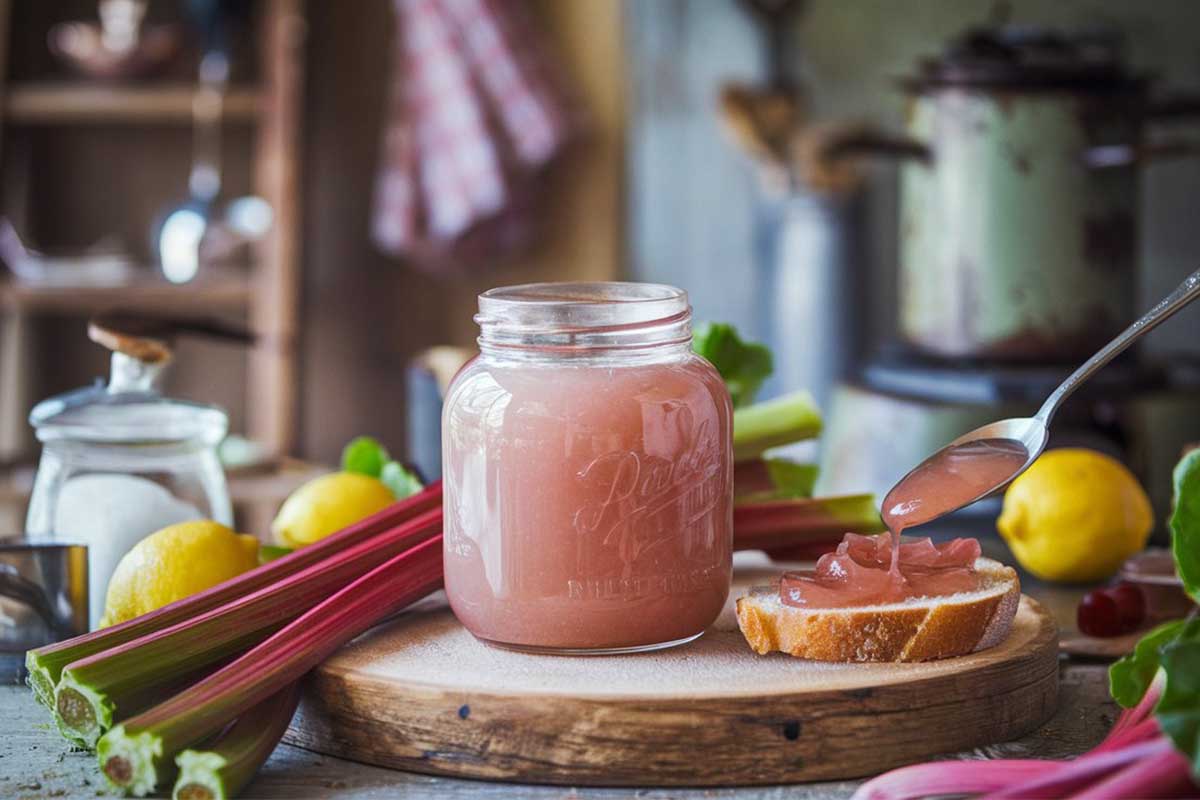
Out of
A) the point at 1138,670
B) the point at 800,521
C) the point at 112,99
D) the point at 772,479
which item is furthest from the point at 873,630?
the point at 112,99

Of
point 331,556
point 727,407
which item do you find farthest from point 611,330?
point 331,556

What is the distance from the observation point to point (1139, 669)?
938mm

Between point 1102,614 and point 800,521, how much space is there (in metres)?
0.28

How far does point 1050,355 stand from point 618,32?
1.92 m

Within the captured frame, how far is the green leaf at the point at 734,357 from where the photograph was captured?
1414mm

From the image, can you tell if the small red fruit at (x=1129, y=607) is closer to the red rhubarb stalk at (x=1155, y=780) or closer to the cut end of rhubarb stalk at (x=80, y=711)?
the red rhubarb stalk at (x=1155, y=780)

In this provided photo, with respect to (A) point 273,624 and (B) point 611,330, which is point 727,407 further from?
(A) point 273,624

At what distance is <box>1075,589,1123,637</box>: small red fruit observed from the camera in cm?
129

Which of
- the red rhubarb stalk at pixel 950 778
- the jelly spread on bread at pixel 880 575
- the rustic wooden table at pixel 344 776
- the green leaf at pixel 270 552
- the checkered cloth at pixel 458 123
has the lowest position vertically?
the rustic wooden table at pixel 344 776

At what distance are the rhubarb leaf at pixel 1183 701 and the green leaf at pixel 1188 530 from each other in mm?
147

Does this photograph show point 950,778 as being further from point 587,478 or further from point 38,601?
point 38,601

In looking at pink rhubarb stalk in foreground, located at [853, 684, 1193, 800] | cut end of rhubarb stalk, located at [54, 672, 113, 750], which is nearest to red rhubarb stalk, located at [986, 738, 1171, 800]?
pink rhubarb stalk in foreground, located at [853, 684, 1193, 800]

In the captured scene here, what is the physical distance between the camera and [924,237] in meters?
2.25

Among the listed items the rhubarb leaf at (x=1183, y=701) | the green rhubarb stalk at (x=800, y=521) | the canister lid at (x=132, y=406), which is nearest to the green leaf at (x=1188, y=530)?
the rhubarb leaf at (x=1183, y=701)
